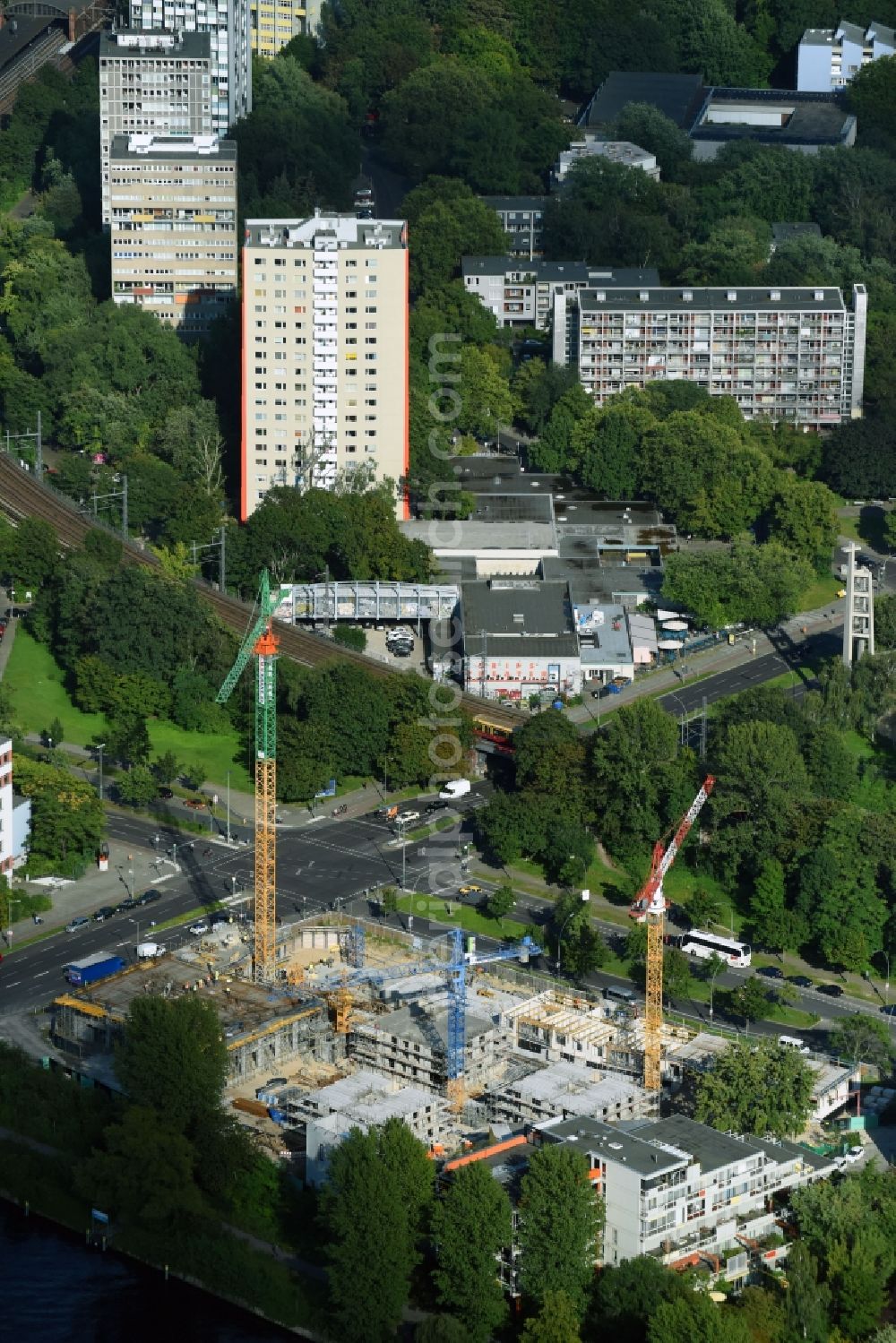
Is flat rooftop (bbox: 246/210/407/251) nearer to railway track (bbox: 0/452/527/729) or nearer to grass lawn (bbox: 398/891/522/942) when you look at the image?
railway track (bbox: 0/452/527/729)

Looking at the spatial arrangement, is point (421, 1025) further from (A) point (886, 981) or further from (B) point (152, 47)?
(B) point (152, 47)

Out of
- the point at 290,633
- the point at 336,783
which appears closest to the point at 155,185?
the point at 290,633

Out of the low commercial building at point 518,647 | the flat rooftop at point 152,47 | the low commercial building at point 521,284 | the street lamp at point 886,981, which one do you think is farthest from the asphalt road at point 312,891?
the flat rooftop at point 152,47

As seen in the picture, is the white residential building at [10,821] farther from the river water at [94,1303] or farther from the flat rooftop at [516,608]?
the flat rooftop at [516,608]

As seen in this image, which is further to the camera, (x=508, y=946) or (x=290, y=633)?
(x=290, y=633)

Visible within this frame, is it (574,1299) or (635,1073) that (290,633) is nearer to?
(635,1073)

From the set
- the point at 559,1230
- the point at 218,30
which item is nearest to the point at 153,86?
the point at 218,30
